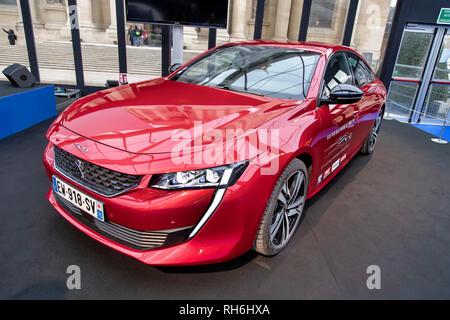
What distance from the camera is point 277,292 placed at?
1717mm

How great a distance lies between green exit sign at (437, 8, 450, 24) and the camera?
8883mm

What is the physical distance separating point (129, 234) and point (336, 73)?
212 centimetres

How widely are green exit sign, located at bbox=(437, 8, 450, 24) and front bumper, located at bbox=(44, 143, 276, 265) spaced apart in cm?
1048

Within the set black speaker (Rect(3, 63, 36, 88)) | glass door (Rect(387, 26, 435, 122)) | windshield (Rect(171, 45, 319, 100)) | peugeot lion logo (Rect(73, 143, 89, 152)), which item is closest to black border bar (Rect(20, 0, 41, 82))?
black speaker (Rect(3, 63, 36, 88))

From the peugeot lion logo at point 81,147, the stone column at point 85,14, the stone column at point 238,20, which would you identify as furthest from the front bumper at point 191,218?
the stone column at point 85,14

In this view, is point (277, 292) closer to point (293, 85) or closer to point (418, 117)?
point (293, 85)

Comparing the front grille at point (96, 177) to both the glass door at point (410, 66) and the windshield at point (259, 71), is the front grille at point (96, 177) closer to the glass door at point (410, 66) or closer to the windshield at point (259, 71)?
the windshield at point (259, 71)

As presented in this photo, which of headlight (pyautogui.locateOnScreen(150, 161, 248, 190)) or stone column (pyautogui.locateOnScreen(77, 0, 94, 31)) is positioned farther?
stone column (pyautogui.locateOnScreen(77, 0, 94, 31))

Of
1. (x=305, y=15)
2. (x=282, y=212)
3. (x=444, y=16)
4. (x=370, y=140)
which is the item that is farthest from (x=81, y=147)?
(x=444, y=16)

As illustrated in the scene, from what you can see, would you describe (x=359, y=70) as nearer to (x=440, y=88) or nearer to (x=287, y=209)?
(x=287, y=209)

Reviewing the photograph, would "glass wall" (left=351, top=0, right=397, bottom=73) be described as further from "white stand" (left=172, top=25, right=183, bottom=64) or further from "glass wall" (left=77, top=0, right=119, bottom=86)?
"white stand" (left=172, top=25, right=183, bottom=64)

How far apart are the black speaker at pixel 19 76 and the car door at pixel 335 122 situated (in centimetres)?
440

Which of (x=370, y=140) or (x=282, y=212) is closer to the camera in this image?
(x=282, y=212)

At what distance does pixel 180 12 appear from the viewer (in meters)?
5.91
